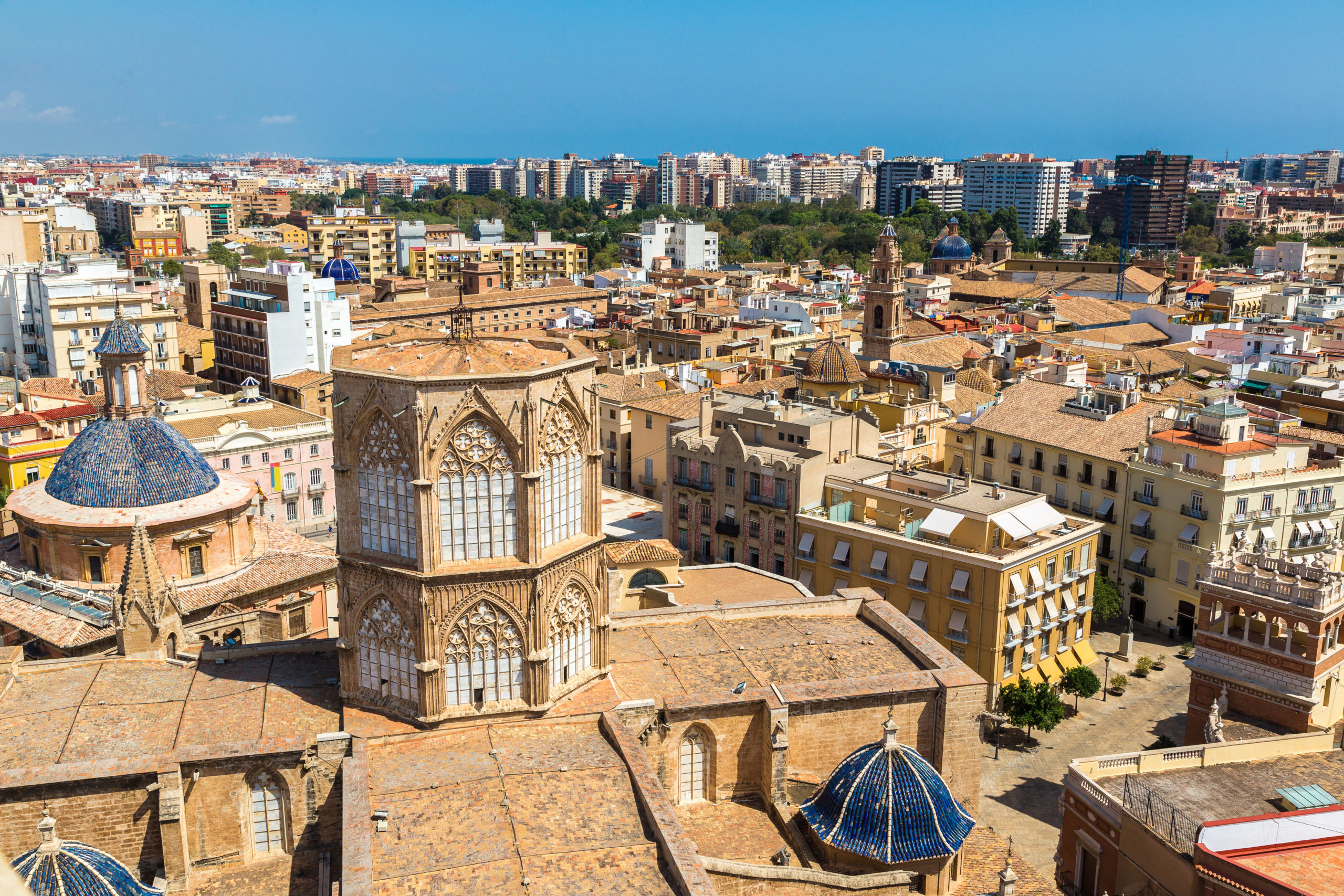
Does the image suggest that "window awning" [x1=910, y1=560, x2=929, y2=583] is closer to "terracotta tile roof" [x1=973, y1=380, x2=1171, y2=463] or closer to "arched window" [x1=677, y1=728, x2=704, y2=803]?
"terracotta tile roof" [x1=973, y1=380, x2=1171, y2=463]

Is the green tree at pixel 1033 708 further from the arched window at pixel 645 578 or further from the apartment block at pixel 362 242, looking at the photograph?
the apartment block at pixel 362 242

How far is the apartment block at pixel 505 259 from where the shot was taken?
474 feet

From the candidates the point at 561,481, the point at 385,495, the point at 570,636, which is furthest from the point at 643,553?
the point at 385,495

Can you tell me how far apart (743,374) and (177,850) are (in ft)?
189

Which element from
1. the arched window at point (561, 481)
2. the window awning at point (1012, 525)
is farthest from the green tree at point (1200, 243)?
the arched window at point (561, 481)

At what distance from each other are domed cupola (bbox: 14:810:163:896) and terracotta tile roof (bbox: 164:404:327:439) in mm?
35549

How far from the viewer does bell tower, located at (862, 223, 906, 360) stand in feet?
250

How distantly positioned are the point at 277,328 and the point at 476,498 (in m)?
63.5

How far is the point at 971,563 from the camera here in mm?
38750

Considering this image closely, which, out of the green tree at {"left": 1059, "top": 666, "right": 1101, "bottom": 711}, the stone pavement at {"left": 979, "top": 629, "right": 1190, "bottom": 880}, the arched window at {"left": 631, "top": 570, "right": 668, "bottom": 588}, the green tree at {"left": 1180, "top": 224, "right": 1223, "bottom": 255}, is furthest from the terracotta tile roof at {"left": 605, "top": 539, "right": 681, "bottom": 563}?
the green tree at {"left": 1180, "top": 224, "right": 1223, "bottom": 255}

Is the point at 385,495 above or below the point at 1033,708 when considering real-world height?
above

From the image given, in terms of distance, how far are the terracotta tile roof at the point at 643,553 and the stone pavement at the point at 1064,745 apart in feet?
39.5

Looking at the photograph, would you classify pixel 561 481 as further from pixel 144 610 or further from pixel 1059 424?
pixel 1059 424

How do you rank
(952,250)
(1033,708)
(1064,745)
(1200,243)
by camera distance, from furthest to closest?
(1200,243) < (952,250) < (1064,745) < (1033,708)
